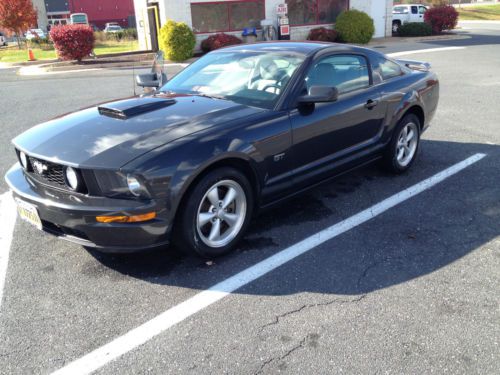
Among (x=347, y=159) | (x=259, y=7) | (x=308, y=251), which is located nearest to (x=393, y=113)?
(x=347, y=159)

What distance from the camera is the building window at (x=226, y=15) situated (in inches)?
826

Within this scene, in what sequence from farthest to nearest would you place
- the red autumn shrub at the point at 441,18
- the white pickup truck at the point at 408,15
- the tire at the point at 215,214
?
1. the white pickup truck at the point at 408,15
2. the red autumn shrub at the point at 441,18
3. the tire at the point at 215,214

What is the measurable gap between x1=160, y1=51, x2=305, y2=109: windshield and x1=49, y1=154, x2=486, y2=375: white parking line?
3.92 ft

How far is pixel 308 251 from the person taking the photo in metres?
3.58

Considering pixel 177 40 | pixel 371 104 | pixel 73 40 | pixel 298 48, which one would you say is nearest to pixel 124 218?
pixel 298 48

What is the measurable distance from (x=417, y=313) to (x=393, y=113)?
8.52 feet

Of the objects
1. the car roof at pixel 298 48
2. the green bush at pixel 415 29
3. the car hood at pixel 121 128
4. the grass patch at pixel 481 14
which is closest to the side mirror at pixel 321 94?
the car hood at pixel 121 128

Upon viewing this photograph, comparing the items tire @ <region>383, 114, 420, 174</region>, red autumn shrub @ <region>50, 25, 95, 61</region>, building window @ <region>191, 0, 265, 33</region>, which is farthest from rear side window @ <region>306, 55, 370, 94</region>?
building window @ <region>191, 0, 265, 33</region>

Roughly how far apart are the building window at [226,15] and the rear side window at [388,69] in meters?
17.5

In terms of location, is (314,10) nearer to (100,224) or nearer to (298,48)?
(298,48)

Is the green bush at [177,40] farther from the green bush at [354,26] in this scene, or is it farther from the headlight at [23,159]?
the headlight at [23,159]

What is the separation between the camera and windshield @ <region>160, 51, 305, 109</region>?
12.7 ft

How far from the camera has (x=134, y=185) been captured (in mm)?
2896

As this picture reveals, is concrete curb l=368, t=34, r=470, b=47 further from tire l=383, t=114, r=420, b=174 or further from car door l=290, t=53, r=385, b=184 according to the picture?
car door l=290, t=53, r=385, b=184
